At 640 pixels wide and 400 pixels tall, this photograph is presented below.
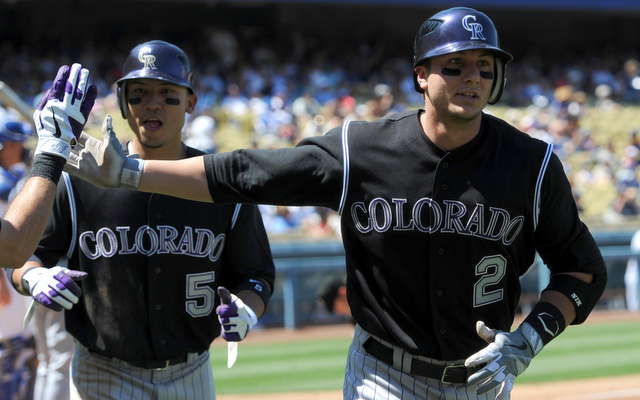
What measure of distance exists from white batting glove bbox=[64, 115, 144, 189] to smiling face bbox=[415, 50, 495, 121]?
3.59ft

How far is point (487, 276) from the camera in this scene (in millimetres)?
3215

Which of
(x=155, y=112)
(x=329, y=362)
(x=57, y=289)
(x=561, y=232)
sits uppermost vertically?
(x=155, y=112)

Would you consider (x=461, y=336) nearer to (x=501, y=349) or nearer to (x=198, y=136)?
(x=501, y=349)

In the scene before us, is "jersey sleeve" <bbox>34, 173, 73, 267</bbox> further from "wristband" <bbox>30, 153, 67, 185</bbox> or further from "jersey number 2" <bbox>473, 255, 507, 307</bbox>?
"jersey number 2" <bbox>473, 255, 507, 307</bbox>

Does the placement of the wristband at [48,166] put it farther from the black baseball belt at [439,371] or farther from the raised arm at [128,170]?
the black baseball belt at [439,371]

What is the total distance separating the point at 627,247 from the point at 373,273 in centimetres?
1193

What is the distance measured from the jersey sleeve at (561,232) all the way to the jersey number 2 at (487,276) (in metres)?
0.20

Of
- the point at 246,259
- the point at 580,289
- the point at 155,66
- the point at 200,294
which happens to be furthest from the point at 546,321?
the point at 155,66

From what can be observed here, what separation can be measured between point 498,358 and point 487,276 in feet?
1.01

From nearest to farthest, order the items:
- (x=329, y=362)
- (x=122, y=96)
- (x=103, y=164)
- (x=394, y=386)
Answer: (x=103, y=164) → (x=394, y=386) → (x=122, y=96) → (x=329, y=362)

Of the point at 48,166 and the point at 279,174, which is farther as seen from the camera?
the point at 279,174

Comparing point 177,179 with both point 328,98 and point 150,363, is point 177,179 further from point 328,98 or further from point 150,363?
point 328,98

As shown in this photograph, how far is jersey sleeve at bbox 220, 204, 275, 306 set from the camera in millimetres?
3961

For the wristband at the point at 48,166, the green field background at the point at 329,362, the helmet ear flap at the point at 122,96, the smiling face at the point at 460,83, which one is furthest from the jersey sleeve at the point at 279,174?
the green field background at the point at 329,362
